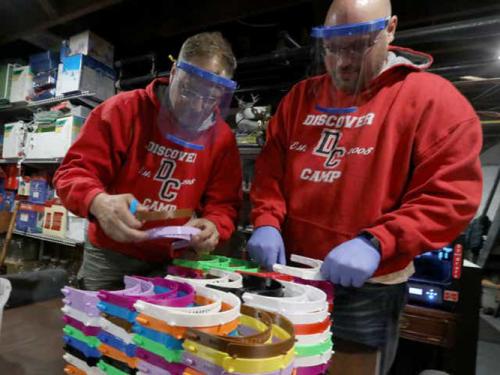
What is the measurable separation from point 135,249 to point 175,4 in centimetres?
221

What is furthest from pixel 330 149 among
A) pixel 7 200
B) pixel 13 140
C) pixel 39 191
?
pixel 7 200

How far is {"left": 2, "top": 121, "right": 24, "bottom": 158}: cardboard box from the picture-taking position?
3.31 meters

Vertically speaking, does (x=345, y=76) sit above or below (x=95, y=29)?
below

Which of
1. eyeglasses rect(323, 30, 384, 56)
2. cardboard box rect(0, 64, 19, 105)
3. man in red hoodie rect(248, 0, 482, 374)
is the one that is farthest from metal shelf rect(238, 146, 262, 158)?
cardboard box rect(0, 64, 19, 105)

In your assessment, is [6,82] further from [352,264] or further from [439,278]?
[439,278]

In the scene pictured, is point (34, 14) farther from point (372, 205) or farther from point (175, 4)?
point (372, 205)

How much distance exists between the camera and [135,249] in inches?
41.2

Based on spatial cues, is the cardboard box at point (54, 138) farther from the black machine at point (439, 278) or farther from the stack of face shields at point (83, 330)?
the black machine at point (439, 278)

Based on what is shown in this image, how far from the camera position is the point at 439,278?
2.06 metres

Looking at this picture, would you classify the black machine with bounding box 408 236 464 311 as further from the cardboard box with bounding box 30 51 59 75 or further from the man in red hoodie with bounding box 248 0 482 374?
the cardboard box with bounding box 30 51 59 75

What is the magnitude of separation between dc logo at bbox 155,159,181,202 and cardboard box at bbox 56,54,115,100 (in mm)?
2273

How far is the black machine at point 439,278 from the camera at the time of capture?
199cm

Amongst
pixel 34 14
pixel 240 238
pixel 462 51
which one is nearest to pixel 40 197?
pixel 34 14

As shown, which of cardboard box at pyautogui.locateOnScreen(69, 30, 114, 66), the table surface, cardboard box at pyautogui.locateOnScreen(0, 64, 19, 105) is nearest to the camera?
the table surface
